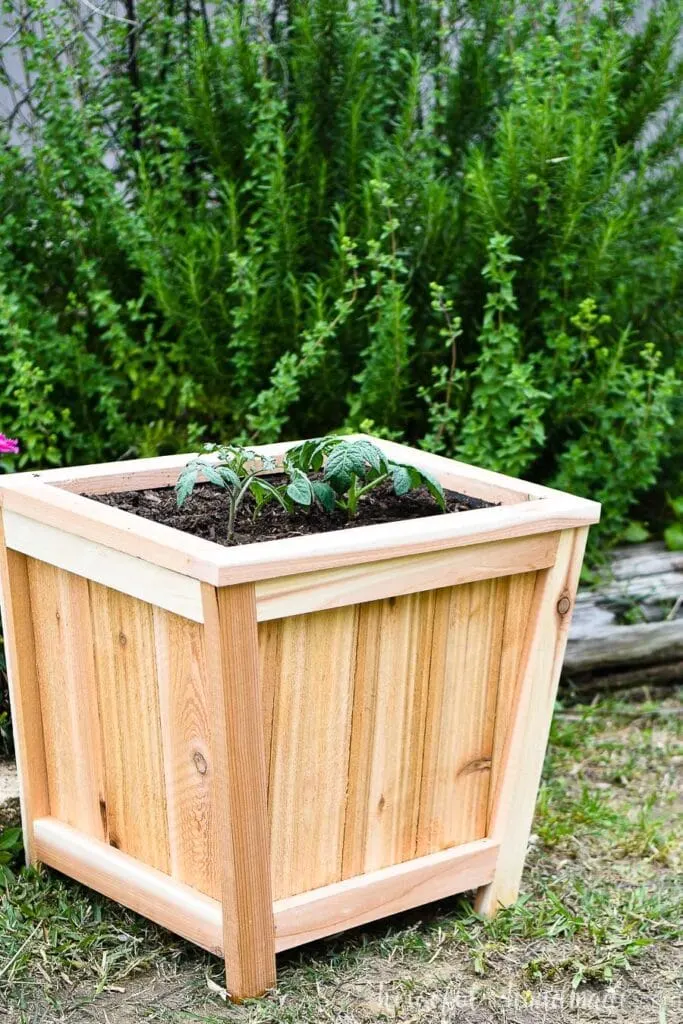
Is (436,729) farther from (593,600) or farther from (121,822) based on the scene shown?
(593,600)

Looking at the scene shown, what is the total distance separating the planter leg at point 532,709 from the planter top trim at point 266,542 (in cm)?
10

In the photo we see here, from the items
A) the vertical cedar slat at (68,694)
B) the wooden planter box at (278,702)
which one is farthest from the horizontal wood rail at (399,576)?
the vertical cedar slat at (68,694)

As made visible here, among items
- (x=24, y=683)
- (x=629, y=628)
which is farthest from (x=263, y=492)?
(x=629, y=628)

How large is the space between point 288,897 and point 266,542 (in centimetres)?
60

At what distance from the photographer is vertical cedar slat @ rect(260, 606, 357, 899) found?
76.7 inches

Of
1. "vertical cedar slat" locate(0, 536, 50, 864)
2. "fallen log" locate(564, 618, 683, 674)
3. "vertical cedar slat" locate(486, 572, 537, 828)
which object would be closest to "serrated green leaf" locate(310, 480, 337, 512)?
"vertical cedar slat" locate(486, 572, 537, 828)

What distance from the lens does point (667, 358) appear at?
135 inches

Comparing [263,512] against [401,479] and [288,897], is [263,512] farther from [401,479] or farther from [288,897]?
[288,897]

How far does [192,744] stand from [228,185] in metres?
1.57

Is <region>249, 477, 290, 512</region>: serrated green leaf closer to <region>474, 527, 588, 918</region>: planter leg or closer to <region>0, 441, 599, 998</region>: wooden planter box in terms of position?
<region>0, 441, 599, 998</region>: wooden planter box

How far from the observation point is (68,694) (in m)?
2.23

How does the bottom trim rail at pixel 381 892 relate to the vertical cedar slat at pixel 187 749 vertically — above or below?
below

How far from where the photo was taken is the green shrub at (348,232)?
3.01 meters

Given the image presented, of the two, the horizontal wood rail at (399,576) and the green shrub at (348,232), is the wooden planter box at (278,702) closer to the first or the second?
the horizontal wood rail at (399,576)
